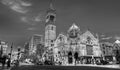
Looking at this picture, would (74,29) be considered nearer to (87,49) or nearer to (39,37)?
(87,49)

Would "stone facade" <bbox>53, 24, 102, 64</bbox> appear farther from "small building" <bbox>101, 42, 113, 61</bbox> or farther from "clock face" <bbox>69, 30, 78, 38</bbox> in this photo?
"small building" <bbox>101, 42, 113, 61</bbox>

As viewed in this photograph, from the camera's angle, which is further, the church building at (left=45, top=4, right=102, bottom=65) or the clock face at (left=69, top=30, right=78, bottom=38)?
the clock face at (left=69, top=30, right=78, bottom=38)

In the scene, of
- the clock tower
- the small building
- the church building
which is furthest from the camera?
the clock tower

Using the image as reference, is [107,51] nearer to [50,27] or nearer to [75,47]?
[75,47]

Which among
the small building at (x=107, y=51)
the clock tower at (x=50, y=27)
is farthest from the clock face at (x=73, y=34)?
the clock tower at (x=50, y=27)

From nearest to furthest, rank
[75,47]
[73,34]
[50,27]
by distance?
1. [75,47]
2. [73,34]
3. [50,27]

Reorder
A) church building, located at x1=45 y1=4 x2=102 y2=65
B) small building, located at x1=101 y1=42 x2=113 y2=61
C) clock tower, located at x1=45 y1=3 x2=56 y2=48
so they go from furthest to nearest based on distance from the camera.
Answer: clock tower, located at x1=45 y1=3 x2=56 y2=48
small building, located at x1=101 y1=42 x2=113 y2=61
church building, located at x1=45 y1=4 x2=102 y2=65

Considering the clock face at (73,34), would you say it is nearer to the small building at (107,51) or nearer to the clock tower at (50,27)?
the small building at (107,51)

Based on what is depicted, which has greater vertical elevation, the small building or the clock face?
the clock face

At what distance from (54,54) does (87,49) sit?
2059 centimetres

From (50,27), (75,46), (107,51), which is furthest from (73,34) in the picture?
(50,27)

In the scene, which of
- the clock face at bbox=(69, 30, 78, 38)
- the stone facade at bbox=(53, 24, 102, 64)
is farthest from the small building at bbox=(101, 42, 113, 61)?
the clock face at bbox=(69, 30, 78, 38)

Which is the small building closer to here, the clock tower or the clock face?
the clock face

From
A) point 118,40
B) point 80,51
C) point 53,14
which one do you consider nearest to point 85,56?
point 80,51
